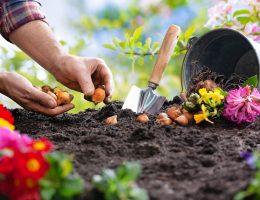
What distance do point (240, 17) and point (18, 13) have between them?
0.79m

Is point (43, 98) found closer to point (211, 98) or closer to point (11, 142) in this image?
point (211, 98)

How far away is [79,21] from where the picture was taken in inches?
147

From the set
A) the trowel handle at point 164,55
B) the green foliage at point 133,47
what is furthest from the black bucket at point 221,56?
the green foliage at point 133,47

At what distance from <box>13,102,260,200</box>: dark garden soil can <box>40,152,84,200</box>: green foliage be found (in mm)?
50

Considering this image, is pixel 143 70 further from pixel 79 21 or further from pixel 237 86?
pixel 237 86

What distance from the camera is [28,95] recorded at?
1426 mm

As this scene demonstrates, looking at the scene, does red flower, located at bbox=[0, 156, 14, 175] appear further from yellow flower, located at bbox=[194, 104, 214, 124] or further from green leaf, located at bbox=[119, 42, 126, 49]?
green leaf, located at bbox=[119, 42, 126, 49]

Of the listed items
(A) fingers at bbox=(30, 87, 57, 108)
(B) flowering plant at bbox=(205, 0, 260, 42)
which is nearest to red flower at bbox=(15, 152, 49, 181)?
(A) fingers at bbox=(30, 87, 57, 108)

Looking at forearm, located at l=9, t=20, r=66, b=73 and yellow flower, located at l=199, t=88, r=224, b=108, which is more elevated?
forearm, located at l=9, t=20, r=66, b=73

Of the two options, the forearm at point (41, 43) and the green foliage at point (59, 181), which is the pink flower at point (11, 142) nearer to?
the green foliage at point (59, 181)

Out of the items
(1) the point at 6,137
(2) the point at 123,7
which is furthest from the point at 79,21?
(1) the point at 6,137

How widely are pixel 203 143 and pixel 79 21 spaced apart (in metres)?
2.76

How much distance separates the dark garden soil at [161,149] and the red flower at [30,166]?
9 centimetres

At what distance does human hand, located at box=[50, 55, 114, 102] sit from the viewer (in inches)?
58.7
